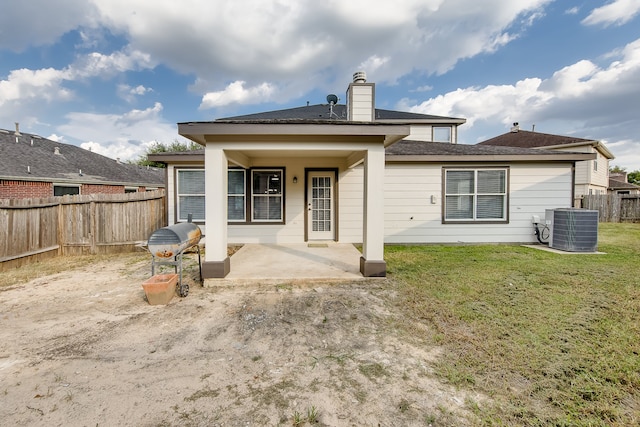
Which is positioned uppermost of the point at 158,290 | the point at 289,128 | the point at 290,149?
the point at 289,128

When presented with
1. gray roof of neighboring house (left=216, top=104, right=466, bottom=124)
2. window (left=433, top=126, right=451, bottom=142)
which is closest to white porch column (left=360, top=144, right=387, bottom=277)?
gray roof of neighboring house (left=216, top=104, right=466, bottom=124)

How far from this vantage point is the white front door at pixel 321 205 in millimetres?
8133

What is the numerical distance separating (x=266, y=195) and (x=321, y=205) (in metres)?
1.61

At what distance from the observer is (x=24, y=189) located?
1148 cm

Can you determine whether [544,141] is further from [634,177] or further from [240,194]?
[634,177]

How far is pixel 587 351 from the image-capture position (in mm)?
2668

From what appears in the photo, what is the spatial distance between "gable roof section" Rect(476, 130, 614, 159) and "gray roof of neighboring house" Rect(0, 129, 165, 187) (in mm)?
25905

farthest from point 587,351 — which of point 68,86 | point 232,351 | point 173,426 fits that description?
point 68,86

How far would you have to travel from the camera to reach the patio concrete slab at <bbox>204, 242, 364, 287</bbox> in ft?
16.0

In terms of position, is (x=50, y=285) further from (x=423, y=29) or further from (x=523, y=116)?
(x=523, y=116)

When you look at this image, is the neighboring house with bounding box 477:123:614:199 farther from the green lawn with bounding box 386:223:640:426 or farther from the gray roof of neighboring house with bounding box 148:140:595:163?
the green lawn with bounding box 386:223:640:426

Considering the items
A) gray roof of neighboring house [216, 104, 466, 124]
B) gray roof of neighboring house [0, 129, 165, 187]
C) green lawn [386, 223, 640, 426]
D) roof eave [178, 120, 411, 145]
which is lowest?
green lawn [386, 223, 640, 426]

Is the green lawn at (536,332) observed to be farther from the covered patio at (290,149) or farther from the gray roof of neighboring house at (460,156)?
the gray roof of neighboring house at (460,156)

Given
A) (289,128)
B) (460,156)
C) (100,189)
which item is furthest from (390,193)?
(100,189)
